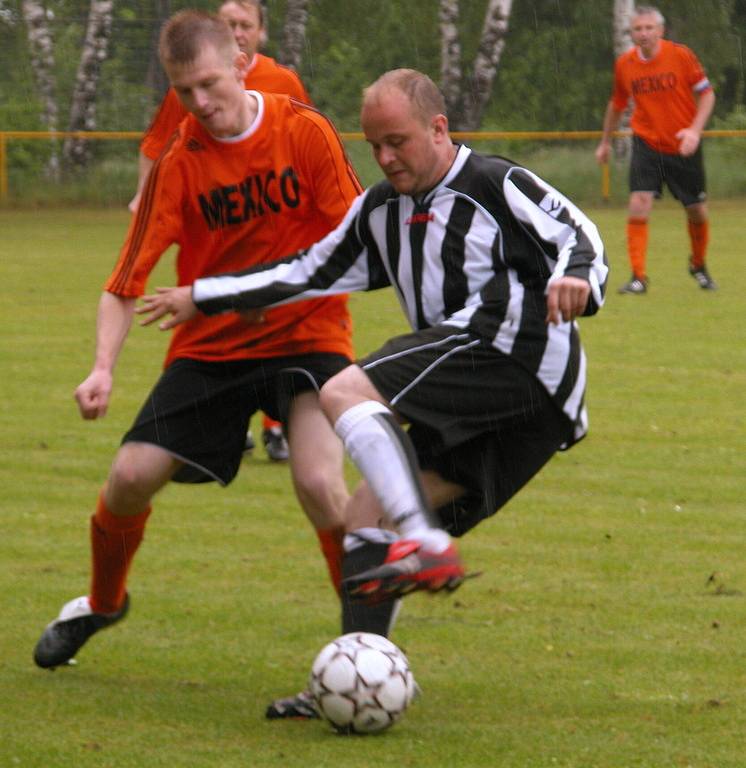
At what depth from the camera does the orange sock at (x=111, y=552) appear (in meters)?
4.59

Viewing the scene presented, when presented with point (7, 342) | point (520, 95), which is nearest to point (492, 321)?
point (7, 342)

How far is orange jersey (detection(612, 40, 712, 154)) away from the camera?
1391cm

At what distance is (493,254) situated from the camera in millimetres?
4016

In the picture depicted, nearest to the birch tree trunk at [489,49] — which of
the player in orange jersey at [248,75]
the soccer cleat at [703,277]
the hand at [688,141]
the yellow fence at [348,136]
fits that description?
the yellow fence at [348,136]

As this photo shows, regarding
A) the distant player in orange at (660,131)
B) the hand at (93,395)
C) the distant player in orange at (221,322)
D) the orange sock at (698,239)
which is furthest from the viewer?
the orange sock at (698,239)

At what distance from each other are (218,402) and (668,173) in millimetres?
9652

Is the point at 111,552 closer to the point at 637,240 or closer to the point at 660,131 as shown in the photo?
the point at 637,240

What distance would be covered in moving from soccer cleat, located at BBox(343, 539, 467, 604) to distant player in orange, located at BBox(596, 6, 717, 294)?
9668 millimetres

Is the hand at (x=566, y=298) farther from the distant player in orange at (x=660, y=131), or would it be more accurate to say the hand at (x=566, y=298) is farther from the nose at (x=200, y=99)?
the distant player in orange at (x=660, y=131)

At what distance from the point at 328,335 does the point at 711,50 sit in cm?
3819

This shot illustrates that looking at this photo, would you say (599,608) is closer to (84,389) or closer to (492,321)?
(492,321)

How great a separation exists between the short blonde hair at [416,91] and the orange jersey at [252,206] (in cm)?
63

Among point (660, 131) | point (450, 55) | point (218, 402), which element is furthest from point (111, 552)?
point (450, 55)

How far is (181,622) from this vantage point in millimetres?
5020
